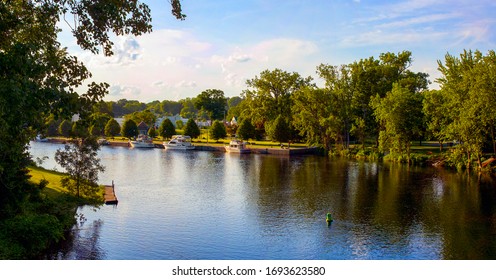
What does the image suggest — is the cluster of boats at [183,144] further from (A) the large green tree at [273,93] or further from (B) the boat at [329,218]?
(B) the boat at [329,218]

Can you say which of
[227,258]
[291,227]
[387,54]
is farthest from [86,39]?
[387,54]

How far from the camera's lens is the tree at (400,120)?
230ft

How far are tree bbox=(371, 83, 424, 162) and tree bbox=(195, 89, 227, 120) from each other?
8830 cm

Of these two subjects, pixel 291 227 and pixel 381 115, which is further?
pixel 381 115

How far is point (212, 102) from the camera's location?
6137 inches

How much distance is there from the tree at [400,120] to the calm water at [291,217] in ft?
46.8

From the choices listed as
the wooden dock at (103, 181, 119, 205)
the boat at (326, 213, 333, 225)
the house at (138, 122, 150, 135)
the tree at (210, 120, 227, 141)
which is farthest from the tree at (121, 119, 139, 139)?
the boat at (326, 213, 333, 225)

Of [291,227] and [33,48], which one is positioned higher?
[33,48]

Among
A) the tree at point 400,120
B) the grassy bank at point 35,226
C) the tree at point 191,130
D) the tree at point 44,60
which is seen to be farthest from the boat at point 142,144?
the tree at point 44,60

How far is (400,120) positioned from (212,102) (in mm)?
92483

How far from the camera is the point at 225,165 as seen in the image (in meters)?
66.6

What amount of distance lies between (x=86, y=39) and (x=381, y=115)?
204ft

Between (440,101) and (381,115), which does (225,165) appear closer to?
(381,115)

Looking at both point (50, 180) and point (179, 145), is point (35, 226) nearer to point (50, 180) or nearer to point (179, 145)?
point (50, 180)
